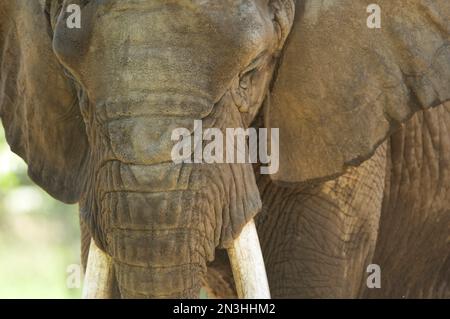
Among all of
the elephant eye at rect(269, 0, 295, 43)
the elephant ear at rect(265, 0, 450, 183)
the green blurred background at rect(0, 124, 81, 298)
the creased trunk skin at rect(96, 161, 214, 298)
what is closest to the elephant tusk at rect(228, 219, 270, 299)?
the creased trunk skin at rect(96, 161, 214, 298)

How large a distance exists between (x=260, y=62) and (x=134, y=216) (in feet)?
2.26

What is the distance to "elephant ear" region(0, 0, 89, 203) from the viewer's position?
5.29m

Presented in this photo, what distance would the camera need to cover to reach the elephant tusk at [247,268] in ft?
15.5

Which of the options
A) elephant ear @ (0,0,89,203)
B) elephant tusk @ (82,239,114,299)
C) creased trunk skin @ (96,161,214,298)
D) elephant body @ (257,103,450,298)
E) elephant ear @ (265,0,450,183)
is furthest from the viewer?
elephant body @ (257,103,450,298)

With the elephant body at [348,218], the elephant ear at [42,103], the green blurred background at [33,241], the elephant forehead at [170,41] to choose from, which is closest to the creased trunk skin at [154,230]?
the elephant forehead at [170,41]

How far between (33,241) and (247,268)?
30.5 ft

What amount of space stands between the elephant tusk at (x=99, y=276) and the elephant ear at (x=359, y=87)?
68cm

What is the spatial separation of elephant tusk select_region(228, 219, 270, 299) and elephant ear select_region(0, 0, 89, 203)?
70 cm

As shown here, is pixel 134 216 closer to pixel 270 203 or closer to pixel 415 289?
pixel 270 203

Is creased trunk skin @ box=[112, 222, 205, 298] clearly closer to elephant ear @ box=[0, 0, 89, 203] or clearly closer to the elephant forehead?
the elephant forehead

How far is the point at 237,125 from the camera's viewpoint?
4.89 metres

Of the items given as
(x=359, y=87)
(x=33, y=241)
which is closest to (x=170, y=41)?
(x=359, y=87)

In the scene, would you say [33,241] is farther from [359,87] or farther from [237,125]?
[237,125]

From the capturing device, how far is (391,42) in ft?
17.0
